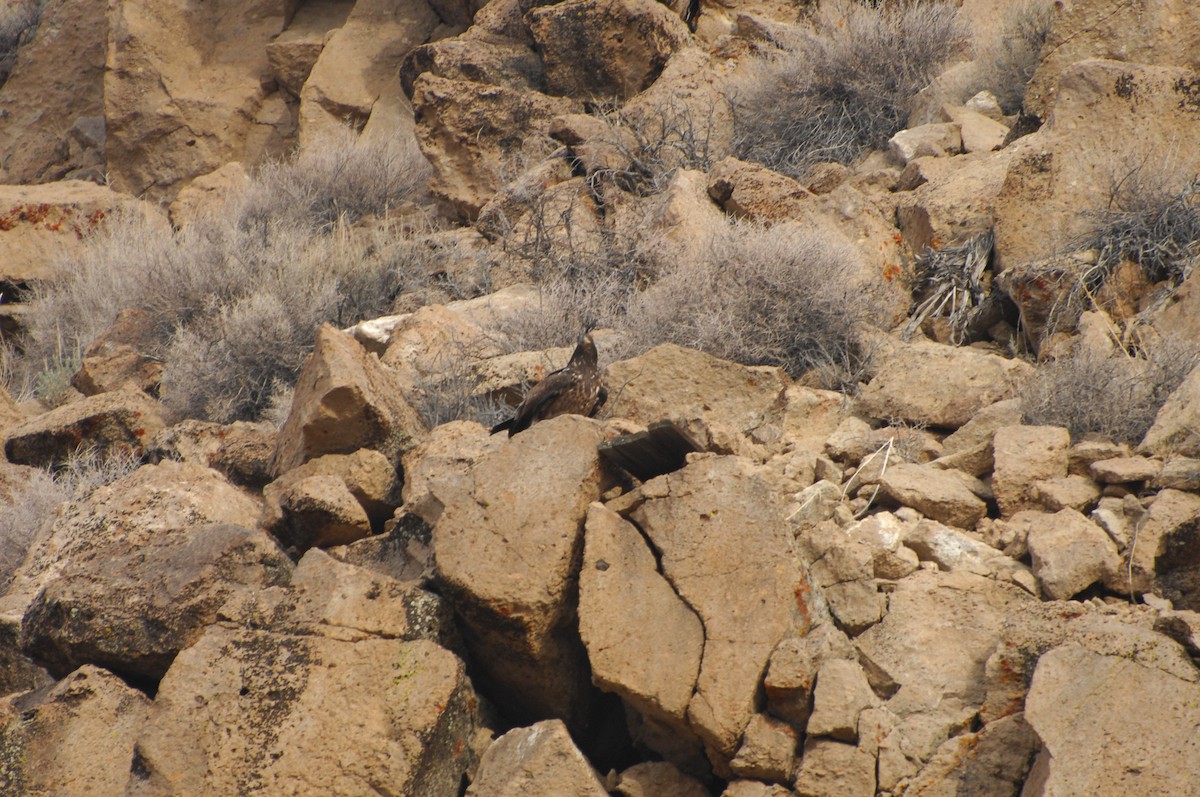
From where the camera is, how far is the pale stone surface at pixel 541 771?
3.36m

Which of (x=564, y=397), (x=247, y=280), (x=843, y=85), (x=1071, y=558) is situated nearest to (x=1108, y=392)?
(x=1071, y=558)

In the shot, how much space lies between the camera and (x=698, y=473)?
12.9 ft

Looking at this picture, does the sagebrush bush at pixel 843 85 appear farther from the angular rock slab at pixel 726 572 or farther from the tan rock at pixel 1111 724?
the tan rock at pixel 1111 724

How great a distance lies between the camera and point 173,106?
12859mm

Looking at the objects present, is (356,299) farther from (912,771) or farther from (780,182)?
(912,771)

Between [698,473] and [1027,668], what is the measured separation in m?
1.17

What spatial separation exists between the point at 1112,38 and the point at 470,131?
199 inches

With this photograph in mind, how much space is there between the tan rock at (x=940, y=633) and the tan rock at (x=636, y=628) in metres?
0.59

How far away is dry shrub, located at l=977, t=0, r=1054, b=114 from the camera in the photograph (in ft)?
28.8

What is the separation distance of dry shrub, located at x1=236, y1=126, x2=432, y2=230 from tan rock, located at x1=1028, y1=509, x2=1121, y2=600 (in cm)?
751

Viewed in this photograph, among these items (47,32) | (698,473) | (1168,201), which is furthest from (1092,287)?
(47,32)

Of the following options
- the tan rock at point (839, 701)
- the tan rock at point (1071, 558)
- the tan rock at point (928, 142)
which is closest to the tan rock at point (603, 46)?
the tan rock at point (928, 142)

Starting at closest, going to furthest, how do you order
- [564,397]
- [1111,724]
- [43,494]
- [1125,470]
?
[1111,724]
[1125,470]
[564,397]
[43,494]

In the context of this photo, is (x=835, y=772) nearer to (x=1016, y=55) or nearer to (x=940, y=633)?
(x=940, y=633)
